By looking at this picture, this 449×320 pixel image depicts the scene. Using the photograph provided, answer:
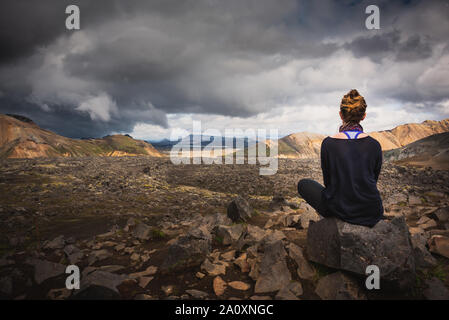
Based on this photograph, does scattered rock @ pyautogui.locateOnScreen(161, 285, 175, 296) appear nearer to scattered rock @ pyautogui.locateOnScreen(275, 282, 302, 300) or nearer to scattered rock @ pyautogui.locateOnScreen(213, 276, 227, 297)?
scattered rock @ pyautogui.locateOnScreen(213, 276, 227, 297)

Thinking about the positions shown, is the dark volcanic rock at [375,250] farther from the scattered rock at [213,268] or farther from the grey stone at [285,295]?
the scattered rock at [213,268]

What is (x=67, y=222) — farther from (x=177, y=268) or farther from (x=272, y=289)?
(x=272, y=289)

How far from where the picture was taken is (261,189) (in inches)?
888

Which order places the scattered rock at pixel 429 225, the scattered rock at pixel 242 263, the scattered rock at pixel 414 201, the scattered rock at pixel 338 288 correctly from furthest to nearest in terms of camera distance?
1. the scattered rock at pixel 414 201
2. the scattered rock at pixel 429 225
3. the scattered rock at pixel 242 263
4. the scattered rock at pixel 338 288

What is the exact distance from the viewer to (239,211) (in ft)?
34.8

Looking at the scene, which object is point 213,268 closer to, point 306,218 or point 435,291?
point 306,218

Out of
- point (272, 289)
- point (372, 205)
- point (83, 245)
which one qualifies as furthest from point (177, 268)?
point (372, 205)

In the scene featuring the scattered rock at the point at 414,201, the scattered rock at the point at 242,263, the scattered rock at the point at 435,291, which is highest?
the scattered rock at the point at 414,201

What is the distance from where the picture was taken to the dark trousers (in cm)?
515

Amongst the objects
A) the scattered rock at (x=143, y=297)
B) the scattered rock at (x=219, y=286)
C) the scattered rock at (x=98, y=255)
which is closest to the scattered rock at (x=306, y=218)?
the scattered rock at (x=219, y=286)

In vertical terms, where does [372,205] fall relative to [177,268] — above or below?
above

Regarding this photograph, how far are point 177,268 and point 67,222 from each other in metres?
7.81

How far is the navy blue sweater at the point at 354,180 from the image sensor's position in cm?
459

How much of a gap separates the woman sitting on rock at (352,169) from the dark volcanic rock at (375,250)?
22 centimetres
